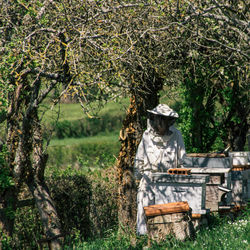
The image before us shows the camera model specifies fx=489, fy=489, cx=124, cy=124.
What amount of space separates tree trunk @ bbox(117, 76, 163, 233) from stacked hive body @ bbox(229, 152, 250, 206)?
6.21ft

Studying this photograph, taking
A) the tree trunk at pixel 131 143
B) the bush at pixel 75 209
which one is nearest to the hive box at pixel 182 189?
the tree trunk at pixel 131 143

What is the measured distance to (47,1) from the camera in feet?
Result: 24.0

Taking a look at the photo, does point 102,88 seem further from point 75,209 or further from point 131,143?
point 75,209

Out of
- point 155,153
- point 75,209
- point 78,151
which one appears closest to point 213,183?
point 155,153

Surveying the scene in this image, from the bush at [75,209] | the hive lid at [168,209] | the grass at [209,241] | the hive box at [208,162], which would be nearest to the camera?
the grass at [209,241]

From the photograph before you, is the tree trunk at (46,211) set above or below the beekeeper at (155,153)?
below

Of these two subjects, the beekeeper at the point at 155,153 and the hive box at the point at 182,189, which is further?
the beekeeper at the point at 155,153

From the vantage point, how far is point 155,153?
289 inches

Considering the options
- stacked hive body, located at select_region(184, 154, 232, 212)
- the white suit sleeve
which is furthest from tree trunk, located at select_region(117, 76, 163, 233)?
the white suit sleeve

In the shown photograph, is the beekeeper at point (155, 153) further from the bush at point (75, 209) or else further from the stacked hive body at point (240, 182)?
the bush at point (75, 209)

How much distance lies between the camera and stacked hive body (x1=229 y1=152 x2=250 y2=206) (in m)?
8.48

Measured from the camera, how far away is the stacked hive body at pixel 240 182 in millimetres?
8477

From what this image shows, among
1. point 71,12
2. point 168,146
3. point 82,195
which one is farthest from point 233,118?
point 71,12

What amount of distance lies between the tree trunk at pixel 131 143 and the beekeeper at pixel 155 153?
196cm
